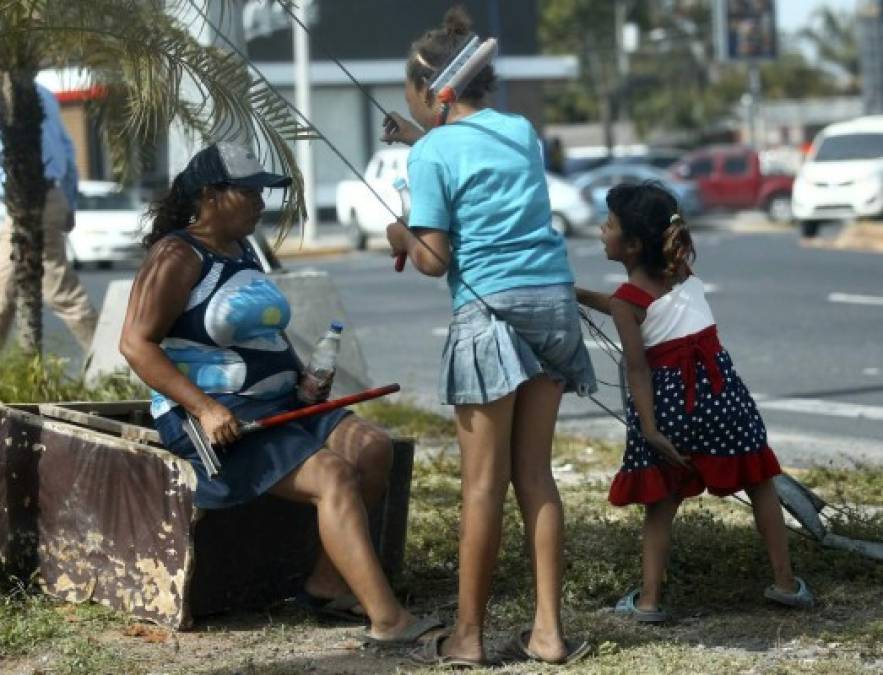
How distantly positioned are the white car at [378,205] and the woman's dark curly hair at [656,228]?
23.3m

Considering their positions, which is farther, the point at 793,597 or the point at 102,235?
the point at 102,235

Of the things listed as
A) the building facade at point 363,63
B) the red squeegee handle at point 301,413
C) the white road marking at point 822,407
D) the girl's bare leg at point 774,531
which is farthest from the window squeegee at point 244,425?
the building facade at point 363,63

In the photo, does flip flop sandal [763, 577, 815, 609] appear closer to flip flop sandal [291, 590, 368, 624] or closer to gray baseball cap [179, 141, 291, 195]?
flip flop sandal [291, 590, 368, 624]

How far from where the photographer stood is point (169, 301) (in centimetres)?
539

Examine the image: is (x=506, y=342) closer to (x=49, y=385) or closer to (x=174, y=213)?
(x=174, y=213)

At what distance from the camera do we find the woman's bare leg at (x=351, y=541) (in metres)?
5.21

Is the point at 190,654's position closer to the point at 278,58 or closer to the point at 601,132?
the point at 278,58

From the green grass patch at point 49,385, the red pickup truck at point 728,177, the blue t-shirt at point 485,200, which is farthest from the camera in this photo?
the red pickup truck at point 728,177

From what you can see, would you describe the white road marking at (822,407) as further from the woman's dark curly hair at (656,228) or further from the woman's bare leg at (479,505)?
the woman's bare leg at (479,505)

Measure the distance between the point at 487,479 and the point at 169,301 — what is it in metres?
1.16

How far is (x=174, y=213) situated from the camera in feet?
18.5

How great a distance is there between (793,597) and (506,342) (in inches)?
56.3

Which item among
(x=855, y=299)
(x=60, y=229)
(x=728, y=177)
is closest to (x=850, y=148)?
(x=728, y=177)

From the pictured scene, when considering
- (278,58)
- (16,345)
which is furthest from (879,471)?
(278,58)
